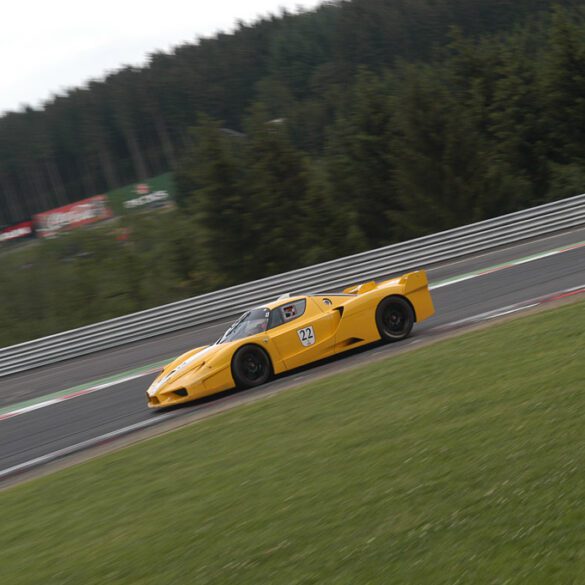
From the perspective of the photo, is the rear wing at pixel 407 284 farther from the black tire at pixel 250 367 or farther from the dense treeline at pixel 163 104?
the dense treeline at pixel 163 104

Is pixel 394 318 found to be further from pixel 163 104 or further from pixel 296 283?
pixel 163 104

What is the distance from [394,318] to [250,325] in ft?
6.44

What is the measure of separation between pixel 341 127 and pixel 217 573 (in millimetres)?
44499

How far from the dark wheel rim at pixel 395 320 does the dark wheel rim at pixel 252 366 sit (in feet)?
5.92

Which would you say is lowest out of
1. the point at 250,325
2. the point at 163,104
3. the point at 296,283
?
the point at 296,283

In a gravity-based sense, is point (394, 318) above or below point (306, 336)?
below

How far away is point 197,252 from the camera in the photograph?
3500 cm

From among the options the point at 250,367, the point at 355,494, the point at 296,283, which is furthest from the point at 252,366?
the point at 296,283

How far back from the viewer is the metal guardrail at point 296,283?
1972 centimetres

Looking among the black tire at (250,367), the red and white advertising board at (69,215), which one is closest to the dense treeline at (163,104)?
the red and white advertising board at (69,215)

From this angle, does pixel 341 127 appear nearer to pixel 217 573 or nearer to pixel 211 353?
pixel 211 353

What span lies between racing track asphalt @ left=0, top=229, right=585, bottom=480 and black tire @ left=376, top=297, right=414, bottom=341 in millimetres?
199

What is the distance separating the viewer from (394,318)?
1205 cm

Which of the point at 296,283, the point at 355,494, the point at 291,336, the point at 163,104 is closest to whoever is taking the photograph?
the point at 355,494
